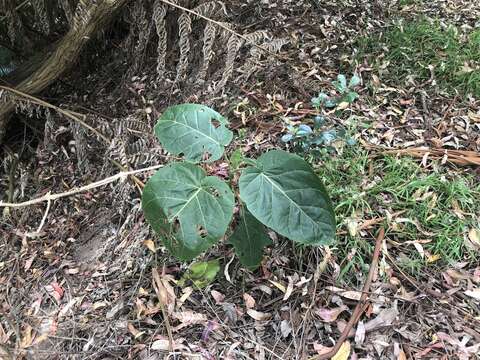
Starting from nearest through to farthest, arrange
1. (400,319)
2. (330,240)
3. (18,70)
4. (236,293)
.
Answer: (330,240), (400,319), (236,293), (18,70)

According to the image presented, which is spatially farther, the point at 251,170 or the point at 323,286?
the point at 323,286

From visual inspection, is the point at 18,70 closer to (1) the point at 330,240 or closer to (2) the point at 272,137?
(2) the point at 272,137

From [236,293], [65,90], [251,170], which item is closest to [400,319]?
[236,293]

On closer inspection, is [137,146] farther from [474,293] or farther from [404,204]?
[474,293]

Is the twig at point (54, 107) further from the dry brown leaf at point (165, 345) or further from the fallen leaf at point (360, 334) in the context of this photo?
the fallen leaf at point (360, 334)

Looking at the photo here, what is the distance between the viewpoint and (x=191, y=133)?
155 cm

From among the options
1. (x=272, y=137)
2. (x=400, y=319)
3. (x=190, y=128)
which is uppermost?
(x=190, y=128)

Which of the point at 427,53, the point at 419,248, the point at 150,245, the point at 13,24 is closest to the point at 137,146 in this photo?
the point at 150,245

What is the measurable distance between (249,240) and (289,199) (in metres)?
0.21

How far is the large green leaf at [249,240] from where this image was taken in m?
1.53

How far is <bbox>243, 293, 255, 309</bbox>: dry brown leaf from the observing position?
1613mm

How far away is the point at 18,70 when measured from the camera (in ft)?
7.38

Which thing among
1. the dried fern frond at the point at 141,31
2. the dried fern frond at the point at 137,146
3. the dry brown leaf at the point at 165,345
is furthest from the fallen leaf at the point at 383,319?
the dried fern frond at the point at 141,31

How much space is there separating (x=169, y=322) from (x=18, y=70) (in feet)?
4.82
